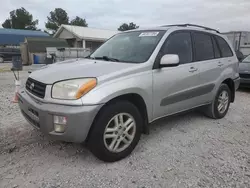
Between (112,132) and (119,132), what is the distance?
0.10 m

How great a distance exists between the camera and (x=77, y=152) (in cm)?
309

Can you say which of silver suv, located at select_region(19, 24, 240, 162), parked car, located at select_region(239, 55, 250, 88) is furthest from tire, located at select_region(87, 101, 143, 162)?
parked car, located at select_region(239, 55, 250, 88)

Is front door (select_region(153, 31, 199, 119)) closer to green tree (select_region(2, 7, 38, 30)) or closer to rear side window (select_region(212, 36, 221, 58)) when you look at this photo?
rear side window (select_region(212, 36, 221, 58))

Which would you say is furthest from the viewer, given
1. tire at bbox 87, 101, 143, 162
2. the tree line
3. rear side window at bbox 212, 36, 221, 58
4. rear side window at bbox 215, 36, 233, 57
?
the tree line

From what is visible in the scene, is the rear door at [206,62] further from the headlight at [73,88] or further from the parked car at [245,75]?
the parked car at [245,75]

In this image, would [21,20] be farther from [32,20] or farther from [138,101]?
[138,101]

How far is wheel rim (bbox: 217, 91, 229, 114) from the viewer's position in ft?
14.9

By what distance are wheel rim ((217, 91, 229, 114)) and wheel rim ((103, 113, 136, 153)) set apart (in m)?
2.43

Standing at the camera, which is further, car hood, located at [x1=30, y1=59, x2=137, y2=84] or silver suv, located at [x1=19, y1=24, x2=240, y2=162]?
car hood, located at [x1=30, y1=59, x2=137, y2=84]

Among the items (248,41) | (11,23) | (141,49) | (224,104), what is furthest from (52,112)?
(11,23)

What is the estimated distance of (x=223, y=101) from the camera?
4621mm

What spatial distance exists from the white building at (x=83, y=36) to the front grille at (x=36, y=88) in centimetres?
2100

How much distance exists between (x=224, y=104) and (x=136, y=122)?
8.47 ft

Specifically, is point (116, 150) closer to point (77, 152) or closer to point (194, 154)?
point (77, 152)
